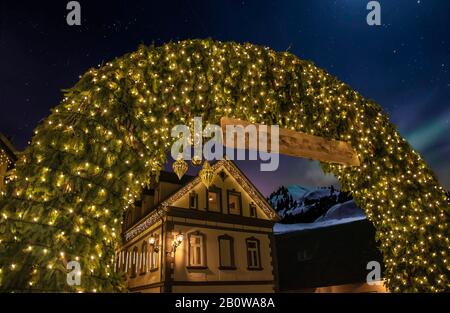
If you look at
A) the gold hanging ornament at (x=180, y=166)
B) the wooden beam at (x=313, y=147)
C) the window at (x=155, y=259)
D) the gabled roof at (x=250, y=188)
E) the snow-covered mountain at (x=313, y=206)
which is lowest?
the window at (x=155, y=259)

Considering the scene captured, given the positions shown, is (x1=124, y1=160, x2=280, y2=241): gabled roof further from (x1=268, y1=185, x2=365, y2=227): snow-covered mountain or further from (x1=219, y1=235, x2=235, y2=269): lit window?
(x1=268, y1=185, x2=365, y2=227): snow-covered mountain

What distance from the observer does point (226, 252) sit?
16.3m

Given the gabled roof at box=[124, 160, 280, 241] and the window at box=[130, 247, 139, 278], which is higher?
the gabled roof at box=[124, 160, 280, 241]

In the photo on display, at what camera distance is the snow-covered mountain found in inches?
2447

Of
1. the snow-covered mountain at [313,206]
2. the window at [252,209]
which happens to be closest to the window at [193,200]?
the window at [252,209]

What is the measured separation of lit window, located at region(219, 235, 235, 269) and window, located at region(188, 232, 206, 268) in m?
1.00

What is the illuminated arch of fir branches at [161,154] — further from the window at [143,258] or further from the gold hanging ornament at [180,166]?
the window at [143,258]

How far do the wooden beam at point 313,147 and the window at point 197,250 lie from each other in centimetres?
1143

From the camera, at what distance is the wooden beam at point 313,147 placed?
5.06 metres

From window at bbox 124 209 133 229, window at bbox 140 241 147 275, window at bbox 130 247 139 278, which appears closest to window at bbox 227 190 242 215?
window at bbox 140 241 147 275

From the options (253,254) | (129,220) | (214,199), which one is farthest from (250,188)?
(129,220)

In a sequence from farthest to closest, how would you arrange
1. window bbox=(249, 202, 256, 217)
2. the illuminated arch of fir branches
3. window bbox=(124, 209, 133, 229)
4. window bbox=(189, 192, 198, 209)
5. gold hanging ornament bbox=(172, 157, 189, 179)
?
window bbox=(124, 209, 133, 229) → window bbox=(249, 202, 256, 217) → window bbox=(189, 192, 198, 209) → gold hanging ornament bbox=(172, 157, 189, 179) → the illuminated arch of fir branches
